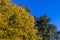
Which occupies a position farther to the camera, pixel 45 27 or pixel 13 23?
pixel 45 27

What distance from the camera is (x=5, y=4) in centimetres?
2536

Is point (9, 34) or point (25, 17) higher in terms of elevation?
point (25, 17)

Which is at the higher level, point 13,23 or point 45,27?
point 45,27

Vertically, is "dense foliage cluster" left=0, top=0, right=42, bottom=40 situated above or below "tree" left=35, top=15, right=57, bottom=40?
below

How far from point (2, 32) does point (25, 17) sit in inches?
170

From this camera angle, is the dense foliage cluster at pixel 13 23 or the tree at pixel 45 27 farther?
the tree at pixel 45 27

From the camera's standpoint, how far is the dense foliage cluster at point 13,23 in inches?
916

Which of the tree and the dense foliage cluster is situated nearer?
the dense foliage cluster

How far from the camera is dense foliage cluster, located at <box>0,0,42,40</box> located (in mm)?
23269

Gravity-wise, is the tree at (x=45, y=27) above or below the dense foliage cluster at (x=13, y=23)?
above

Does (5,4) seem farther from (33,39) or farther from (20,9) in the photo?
(33,39)

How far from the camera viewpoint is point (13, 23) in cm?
2439

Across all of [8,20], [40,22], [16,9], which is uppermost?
[40,22]

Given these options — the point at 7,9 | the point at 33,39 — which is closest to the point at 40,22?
the point at 33,39
